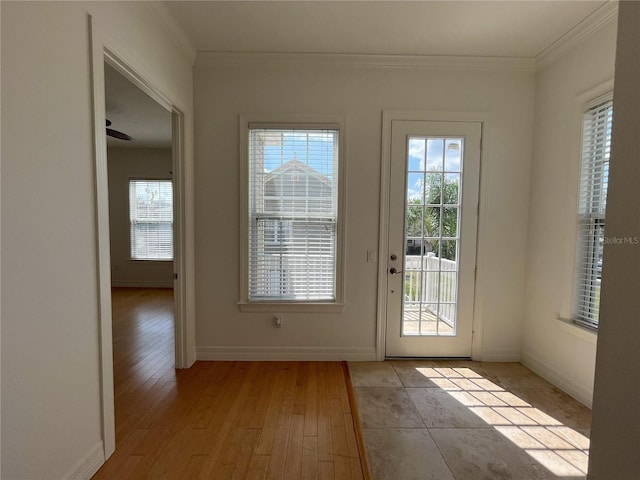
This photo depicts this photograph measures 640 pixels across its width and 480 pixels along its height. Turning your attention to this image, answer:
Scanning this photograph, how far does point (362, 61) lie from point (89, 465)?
3371 mm

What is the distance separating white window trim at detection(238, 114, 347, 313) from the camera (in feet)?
8.63

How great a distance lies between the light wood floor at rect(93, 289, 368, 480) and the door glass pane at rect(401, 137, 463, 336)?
0.99 m

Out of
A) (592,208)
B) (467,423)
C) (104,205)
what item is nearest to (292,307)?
(467,423)

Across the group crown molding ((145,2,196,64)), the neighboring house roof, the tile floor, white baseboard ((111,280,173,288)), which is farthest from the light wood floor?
white baseboard ((111,280,173,288))

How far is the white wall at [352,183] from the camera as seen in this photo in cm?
262

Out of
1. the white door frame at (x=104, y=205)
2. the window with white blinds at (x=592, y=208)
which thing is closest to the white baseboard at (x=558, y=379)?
the window with white blinds at (x=592, y=208)

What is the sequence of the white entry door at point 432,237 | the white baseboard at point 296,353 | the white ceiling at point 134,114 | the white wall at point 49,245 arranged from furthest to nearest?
1. the white ceiling at point 134,114
2. the white baseboard at point 296,353
3. the white entry door at point 432,237
4. the white wall at point 49,245

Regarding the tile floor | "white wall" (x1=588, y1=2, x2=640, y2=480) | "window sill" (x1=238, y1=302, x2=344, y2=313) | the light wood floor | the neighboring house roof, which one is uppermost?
the neighboring house roof

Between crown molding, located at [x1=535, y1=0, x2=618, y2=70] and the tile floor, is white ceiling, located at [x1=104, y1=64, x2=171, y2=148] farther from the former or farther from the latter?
crown molding, located at [x1=535, y1=0, x2=618, y2=70]

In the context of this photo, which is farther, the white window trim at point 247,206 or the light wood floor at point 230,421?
the white window trim at point 247,206

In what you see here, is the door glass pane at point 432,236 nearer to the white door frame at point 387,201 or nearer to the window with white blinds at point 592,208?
the white door frame at point 387,201

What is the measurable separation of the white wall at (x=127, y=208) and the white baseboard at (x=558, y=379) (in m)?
6.08

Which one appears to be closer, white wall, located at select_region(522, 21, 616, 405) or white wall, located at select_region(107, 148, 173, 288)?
white wall, located at select_region(522, 21, 616, 405)

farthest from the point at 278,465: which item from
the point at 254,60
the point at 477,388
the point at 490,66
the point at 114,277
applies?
the point at 114,277
